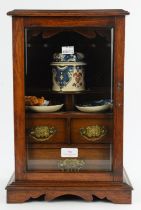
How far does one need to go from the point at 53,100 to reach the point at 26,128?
0.48ft

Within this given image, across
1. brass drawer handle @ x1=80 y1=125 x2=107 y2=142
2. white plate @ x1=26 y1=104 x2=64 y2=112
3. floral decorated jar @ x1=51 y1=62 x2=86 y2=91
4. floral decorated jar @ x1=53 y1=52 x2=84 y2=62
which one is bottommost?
brass drawer handle @ x1=80 y1=125 x2=107 y2=142

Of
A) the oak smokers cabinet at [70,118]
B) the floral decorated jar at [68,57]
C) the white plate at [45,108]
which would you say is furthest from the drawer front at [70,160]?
the floral decorated jar at [68,57]

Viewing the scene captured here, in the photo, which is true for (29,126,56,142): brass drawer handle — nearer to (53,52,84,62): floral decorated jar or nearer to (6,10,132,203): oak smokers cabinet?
(6,10,132,203): oak smokers cabinet

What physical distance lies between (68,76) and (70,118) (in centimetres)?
16

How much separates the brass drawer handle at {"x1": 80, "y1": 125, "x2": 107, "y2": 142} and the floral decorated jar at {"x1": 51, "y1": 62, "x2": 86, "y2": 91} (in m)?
0.16

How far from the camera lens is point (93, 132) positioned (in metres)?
2.04

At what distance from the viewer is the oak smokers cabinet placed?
1953 millimetres

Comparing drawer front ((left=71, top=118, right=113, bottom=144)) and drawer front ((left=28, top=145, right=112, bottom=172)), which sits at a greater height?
drawer front ((left=71, top=118, right=113, bottom=144))

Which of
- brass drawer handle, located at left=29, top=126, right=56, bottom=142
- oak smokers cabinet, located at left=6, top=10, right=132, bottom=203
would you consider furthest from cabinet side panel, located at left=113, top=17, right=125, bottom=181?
brass drawer handle, located at left=29, top=126, right=56, bottom=142

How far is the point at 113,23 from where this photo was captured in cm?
194

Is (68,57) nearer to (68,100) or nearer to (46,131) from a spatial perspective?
(68,100)

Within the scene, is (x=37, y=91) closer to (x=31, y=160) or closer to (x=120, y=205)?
(x=31, y=160)

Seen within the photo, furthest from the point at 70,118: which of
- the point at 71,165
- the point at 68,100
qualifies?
the point at 71,165
